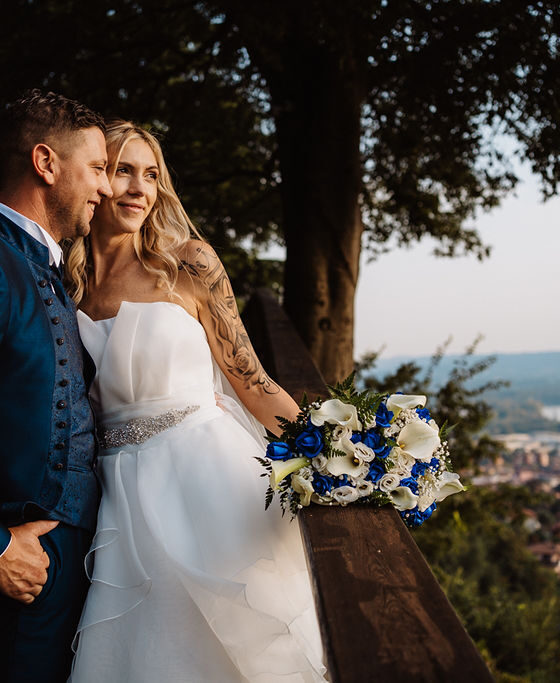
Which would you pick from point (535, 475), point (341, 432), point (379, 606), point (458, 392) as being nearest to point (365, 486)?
point (341, 432)

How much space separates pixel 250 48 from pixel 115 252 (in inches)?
112

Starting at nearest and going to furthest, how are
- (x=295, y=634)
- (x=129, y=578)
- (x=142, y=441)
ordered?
(x=295, y=634) → (x=129, y=578) → (x=142, y=441)

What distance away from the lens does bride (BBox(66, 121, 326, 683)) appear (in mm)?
1835

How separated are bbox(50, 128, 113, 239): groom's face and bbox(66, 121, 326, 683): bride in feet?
1.22

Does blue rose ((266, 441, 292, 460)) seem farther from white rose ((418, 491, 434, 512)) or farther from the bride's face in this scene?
the bride's face

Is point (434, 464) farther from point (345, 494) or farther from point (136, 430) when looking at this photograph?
point (136, 430)

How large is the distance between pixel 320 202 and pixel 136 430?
421 cm

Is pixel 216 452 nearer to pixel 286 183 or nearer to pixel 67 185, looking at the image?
pixel 67 185

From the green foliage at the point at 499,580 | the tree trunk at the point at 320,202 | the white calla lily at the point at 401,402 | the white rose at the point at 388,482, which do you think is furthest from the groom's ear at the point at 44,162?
the green foliage at the point at 499,580

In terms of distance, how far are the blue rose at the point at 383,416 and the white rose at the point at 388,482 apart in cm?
14

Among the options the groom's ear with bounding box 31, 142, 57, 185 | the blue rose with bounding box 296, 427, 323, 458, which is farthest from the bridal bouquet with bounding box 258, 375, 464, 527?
the groom's ear with bounding box 31, 142, 57, 185

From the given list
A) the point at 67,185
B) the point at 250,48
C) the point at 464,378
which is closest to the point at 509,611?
the point at 464,378

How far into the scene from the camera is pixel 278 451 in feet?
6.00

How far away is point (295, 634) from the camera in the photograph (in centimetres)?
181
